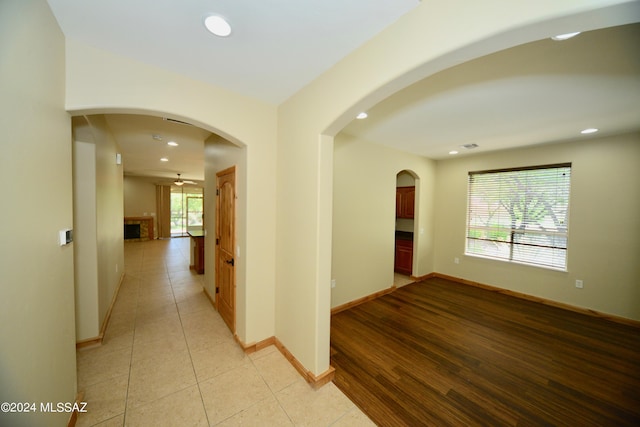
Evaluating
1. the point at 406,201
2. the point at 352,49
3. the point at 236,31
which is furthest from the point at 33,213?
the point at 406,201

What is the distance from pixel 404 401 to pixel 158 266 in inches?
244

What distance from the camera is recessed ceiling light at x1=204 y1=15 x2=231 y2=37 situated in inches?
52.0

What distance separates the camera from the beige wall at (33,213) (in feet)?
3.03

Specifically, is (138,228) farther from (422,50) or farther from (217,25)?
(422,50)

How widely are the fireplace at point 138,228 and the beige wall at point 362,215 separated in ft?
32.3

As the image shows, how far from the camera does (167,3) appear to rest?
1.23 meters

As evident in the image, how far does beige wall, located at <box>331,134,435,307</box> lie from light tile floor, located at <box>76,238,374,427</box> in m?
1.55

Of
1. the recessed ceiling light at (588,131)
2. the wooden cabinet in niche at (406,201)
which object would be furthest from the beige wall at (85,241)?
the recessed ceiling light at (588,131)

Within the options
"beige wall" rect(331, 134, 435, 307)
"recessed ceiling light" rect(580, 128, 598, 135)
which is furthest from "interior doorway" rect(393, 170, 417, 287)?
"recessed ceiling light" rect(580, 128, 598, 135)

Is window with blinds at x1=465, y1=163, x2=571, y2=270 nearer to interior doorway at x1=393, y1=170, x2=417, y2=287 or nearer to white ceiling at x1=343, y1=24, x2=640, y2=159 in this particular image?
white ceiling at x1=343, y1=24, x2=640, y2=159

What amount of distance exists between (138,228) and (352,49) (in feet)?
36.6

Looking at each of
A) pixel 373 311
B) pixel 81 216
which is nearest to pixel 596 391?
pixel 373 311

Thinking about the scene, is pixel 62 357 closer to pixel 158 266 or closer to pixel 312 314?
pixel 312 314

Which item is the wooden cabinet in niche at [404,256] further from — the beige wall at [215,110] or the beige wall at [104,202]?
the beige wall at [104,202]
